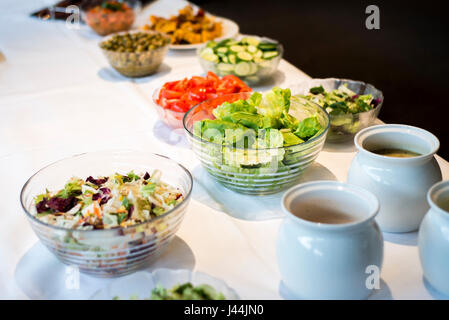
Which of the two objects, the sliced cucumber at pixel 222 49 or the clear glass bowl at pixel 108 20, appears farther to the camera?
the clear glass bowl at pixel 108 20

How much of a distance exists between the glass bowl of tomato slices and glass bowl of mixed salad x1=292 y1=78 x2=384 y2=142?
19 centimetres

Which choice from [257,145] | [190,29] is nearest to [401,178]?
[257,145]

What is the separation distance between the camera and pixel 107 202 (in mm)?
862

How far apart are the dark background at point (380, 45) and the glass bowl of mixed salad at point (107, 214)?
77.8 inches

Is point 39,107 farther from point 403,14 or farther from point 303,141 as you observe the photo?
point 403,14

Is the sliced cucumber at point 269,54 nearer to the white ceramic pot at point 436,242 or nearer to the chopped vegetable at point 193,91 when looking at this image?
the chopped vegetable at point 193,91

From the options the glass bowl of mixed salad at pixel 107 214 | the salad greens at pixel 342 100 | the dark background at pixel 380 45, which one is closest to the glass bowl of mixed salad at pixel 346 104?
the salad greens at pixel 342 100

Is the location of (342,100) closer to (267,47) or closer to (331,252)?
(267,47)

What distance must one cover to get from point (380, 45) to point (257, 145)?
3001mm

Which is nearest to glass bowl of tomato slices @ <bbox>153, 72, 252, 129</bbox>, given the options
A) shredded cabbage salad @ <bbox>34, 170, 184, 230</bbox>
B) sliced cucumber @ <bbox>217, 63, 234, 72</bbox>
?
sliced cucumber @ <bbox>217, 63, 234, 72</bbox>

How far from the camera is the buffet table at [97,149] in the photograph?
840 mm

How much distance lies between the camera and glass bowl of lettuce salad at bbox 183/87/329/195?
0.99 meters

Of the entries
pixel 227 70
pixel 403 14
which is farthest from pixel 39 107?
pixel 403 14

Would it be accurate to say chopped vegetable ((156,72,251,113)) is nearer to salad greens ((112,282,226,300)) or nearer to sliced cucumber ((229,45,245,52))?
sliced cucumber ((229,45,245,52))
